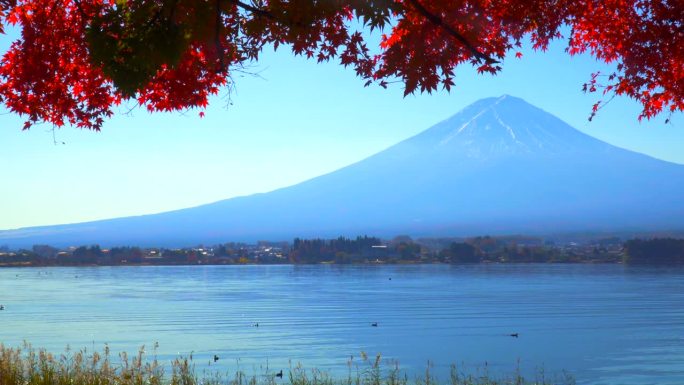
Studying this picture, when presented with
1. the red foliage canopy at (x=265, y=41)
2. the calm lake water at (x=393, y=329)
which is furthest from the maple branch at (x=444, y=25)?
the calm lake water at (x=393, y=329)

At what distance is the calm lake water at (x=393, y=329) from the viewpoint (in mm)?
41281

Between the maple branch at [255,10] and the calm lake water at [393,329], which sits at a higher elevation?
the maple branch at [255,10]

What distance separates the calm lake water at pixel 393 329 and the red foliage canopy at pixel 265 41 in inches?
507

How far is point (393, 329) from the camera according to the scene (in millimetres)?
59031

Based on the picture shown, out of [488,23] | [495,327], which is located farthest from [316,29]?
[495,327]

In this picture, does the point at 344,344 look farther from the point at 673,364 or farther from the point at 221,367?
the point at 673,364

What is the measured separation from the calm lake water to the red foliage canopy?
42.2 feet

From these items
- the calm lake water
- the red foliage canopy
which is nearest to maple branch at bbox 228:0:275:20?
the red foliage canopy

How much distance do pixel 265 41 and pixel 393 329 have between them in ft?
155

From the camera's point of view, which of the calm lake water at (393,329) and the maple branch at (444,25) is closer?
the maple branch at (444,25)

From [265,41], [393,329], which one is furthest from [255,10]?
[393,329]

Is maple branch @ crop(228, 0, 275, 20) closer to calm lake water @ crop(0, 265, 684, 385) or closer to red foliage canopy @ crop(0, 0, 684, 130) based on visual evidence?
red foliage canopy @ crop(0, 0, 684, 130)

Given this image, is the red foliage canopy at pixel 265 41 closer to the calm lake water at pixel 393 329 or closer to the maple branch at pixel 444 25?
the maple branch at pixel 444 25

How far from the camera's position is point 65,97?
599 inches
